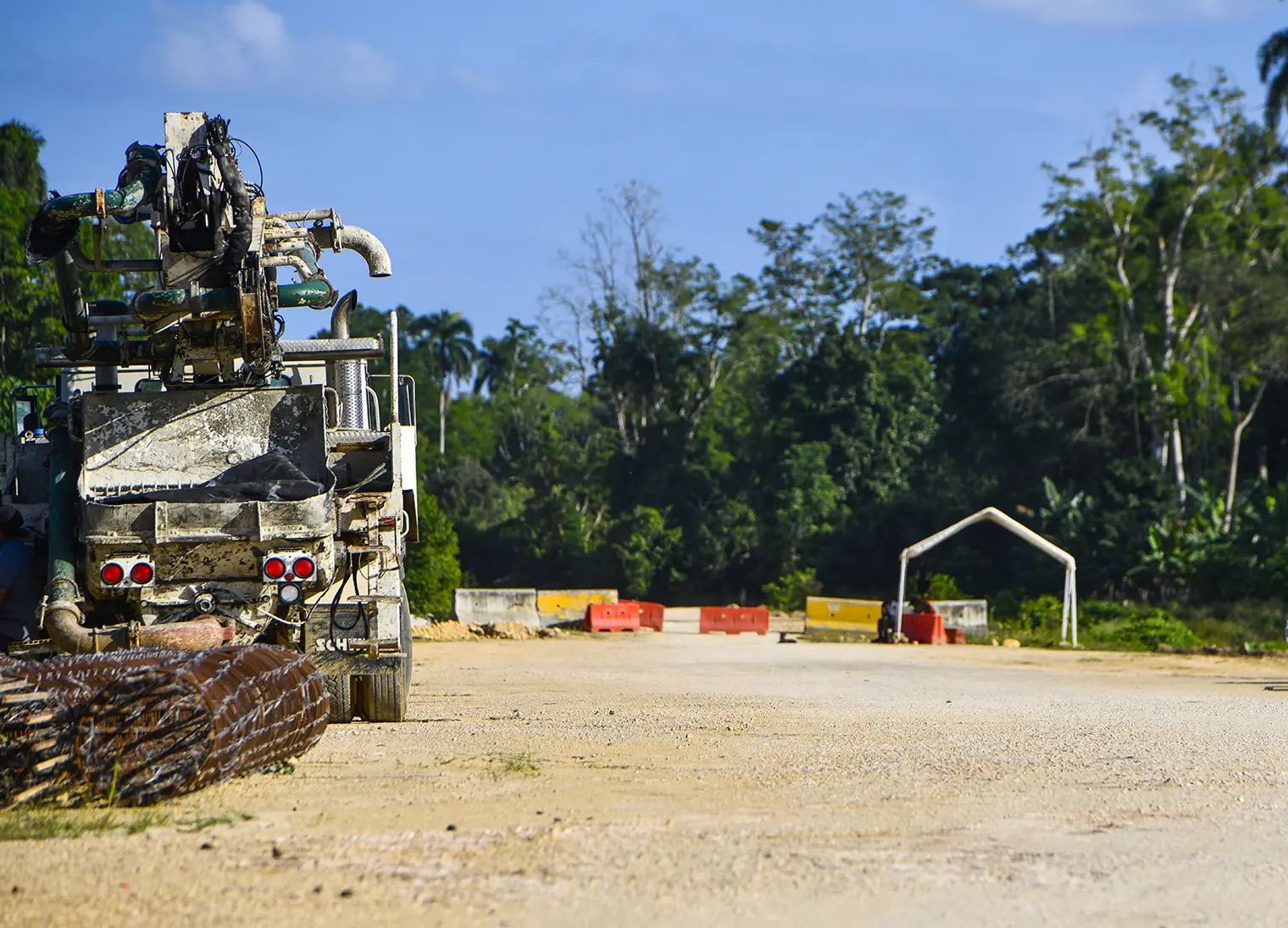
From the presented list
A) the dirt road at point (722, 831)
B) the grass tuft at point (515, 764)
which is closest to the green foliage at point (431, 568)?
the dirt road at point (722, 831)

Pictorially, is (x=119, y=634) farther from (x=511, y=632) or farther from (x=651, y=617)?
(x=651, y=617)

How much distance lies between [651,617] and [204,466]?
84.4 feet

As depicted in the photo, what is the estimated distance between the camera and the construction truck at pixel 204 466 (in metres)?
10.2

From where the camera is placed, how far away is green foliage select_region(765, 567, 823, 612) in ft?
172

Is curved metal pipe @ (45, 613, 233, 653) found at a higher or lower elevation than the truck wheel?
higher

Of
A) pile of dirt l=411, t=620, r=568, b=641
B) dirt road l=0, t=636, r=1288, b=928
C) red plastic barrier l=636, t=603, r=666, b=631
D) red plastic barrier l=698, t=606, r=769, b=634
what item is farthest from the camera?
red plastic barrier l=698, t=606, r=769, b=634

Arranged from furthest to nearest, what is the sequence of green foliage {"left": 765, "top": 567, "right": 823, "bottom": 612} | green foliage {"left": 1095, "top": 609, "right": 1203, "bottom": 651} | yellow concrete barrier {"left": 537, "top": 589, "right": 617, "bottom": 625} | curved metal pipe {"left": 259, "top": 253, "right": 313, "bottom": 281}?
green foliage {"left": 765, "top": 567, "right": 823, "bottom": 612}
yellow concrete barrier {"left": 537, "top": 589, "right": 617, "bottom": 625}
green foliage {"left": 1095, "top": 609, "right": 1203, "bottom": 651}
curved metal pipe {"left": 259, "top": 253, "right": 313, "bottom": 281}

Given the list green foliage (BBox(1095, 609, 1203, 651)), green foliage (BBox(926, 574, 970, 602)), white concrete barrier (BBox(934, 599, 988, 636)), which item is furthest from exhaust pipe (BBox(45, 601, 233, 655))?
green foliage (BBox(926, 574, 970, 602))

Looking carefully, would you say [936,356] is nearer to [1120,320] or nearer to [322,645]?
[1120,320]

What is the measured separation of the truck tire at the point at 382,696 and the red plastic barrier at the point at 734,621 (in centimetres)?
2568

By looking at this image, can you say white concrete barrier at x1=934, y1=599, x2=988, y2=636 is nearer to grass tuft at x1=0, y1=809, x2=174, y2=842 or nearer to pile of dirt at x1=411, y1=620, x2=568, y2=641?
pile of dirt at x1=411, y1=620, x2=568, y2=641

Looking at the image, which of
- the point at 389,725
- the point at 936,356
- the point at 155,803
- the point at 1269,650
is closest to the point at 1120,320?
the point at 936,356

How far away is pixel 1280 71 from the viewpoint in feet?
144

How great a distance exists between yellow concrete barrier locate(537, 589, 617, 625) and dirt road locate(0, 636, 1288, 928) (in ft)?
76.1
